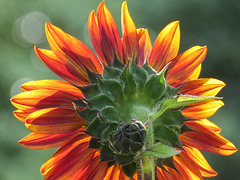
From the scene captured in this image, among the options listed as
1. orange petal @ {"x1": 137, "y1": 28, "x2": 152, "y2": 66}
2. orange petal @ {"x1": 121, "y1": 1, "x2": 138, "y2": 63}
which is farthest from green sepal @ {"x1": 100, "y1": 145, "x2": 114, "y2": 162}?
orange petal @ {"x1": 137, "y1": 28, "x2": 152, "y2": 66}

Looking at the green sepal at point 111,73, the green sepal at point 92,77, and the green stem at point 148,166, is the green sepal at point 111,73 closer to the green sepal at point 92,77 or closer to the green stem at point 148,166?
the green sepal at point 92,77

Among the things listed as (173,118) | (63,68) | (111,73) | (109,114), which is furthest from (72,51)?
(173,118)

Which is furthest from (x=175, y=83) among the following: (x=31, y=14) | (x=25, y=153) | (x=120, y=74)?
(x=31, y=14)

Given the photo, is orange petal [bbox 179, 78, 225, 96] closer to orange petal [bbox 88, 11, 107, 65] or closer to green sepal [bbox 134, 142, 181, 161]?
orange petal [bbox 88, 11, 107, 65]

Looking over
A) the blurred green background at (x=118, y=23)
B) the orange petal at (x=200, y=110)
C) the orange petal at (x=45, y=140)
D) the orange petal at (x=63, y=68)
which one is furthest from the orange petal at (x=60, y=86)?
the blurred green background at (x=118, y=23)

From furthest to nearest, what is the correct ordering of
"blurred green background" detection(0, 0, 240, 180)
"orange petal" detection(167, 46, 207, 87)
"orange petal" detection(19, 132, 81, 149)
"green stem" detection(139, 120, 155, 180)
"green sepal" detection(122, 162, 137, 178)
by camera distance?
"blurred green background" detection(0, 0, 240, 180) < "orange petal" detection(167, 46, 207, 87) < "orange petal" detection(19, 132, 81, 149) < "green sepal" detection(122, 162, 137, 178) < "green stem" detection(139, 120, 155, 180)

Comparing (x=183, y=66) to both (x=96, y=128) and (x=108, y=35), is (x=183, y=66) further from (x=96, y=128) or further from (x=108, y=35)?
(x=96, y=128)

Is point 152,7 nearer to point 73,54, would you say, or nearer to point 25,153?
point 25,153
